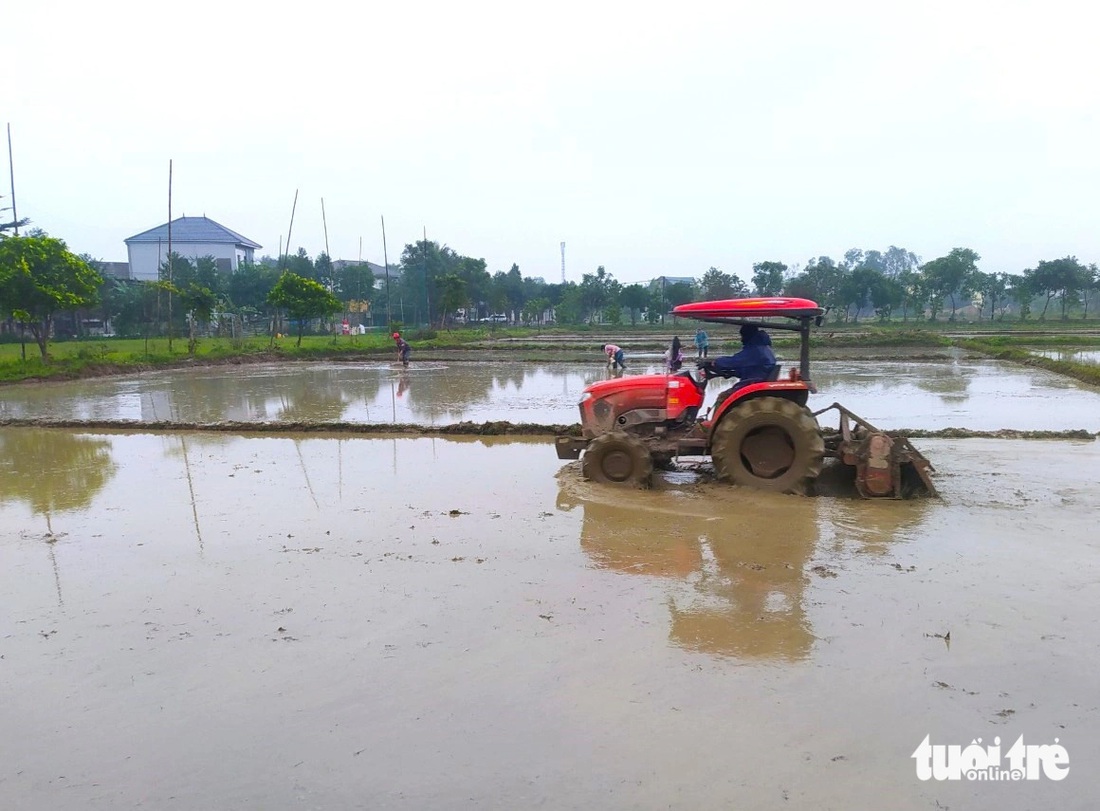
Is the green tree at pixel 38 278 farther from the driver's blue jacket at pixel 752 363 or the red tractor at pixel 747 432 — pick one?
the driver's blue jacket at pixel 752 363

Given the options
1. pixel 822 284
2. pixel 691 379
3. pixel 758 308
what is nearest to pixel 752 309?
pixel 758 308

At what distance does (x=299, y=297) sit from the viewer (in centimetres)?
3528

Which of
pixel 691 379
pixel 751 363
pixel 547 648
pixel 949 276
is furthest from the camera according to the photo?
pixel 949 276

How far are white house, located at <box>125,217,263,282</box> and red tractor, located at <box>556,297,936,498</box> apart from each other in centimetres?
6501

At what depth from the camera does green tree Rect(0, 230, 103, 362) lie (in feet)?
71.4

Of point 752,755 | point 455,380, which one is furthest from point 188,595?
point 455,380

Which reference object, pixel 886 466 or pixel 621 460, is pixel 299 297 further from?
pixel 886 466

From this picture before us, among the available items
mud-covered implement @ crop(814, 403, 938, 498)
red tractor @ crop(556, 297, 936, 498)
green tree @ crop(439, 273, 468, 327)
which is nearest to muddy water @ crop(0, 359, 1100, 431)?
red tractor @ crop(556, 297, 936, 498)

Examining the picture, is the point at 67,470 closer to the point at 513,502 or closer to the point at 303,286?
the point at 513,502

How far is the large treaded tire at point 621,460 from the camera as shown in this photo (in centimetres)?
819

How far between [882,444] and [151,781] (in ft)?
21.2

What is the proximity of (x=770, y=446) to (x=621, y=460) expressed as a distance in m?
1.50

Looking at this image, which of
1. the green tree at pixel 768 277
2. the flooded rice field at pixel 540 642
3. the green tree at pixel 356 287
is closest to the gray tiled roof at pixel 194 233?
the green tree at pixel 356 287

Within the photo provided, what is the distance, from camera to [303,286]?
117 ft
